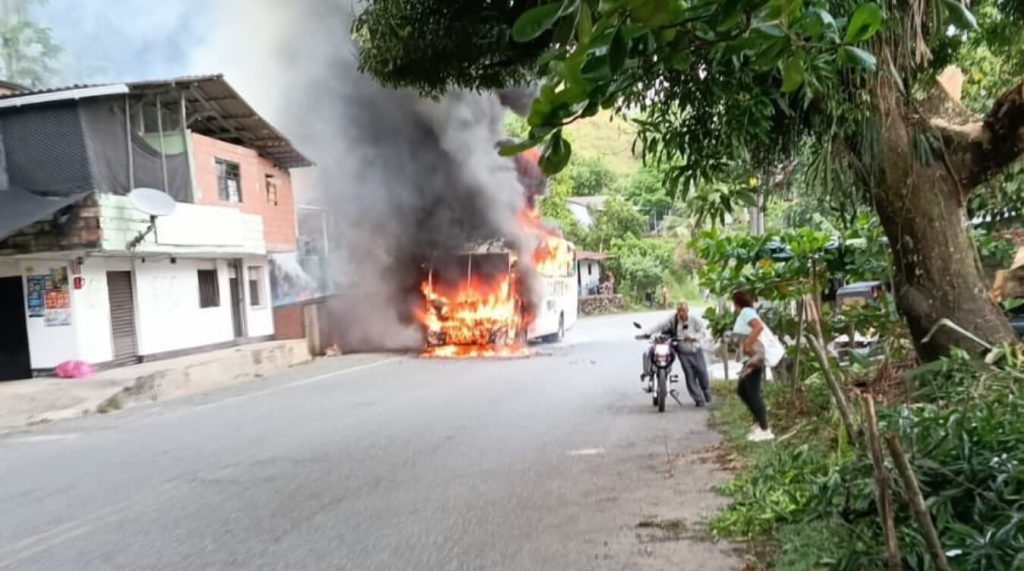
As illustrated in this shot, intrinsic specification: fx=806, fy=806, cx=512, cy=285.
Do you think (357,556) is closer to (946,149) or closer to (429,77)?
(429,77)

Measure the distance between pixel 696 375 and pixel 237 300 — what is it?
555 inches

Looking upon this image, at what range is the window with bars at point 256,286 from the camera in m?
21.3

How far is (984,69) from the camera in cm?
1021

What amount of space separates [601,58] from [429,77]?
16.1 feet

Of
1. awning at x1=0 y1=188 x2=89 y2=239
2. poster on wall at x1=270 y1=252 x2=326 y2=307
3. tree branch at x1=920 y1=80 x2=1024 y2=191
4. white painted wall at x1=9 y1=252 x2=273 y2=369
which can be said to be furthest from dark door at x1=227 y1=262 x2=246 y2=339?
tree branch at x1=920 y1=80 x2=1024 y2=191

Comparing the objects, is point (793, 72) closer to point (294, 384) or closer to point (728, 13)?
point (728, 13)

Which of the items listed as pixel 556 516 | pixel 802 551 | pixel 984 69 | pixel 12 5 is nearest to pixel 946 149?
pixel 802 551

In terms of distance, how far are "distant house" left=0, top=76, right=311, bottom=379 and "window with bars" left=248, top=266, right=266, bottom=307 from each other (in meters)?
1.17

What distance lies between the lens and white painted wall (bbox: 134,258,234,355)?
55.1 feet

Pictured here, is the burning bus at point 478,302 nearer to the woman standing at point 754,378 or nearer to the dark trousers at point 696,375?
the dark trousers at point 696,375

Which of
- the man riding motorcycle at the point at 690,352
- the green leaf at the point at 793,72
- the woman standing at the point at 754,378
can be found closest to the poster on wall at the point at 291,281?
the man riding motorcycle at the point at 690,352

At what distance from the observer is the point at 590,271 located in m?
42.2

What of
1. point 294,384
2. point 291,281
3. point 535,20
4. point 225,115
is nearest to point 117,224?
point 294,384

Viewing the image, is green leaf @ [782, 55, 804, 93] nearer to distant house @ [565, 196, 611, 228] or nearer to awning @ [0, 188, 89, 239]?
awning @ [0, 188, 89, 239]
